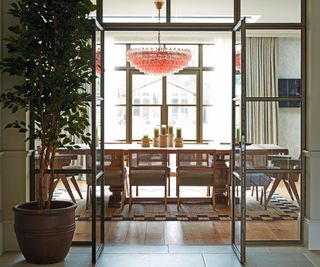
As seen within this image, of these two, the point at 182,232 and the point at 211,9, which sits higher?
the point at 211,9

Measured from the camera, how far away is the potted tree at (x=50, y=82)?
4066 mm

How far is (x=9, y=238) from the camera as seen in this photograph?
459 cm

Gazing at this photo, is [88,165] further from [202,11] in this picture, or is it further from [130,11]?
[202,11]

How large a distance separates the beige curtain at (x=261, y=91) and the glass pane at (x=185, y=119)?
5617mm

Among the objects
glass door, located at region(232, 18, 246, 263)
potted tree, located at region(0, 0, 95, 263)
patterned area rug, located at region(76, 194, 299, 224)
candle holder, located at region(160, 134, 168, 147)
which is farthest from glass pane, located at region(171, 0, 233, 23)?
candle holder, located at region(160, 134, 168, 147)

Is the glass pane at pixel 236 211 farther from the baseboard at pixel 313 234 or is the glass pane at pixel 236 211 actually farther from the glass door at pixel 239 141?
the baseboard at pixel 313 234

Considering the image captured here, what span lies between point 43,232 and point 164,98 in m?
6.82

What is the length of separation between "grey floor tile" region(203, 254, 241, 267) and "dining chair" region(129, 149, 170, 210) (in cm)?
233

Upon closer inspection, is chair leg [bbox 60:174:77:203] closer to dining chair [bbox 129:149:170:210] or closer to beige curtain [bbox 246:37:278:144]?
beige curtain [bbox 246:37:278:144]

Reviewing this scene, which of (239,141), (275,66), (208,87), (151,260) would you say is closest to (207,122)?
(208,87)

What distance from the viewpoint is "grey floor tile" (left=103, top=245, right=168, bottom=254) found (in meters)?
4.62

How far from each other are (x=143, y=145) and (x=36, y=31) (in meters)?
3.61

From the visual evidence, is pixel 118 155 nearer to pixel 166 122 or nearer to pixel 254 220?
pixel 254 220

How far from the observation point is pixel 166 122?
10.6 meters
